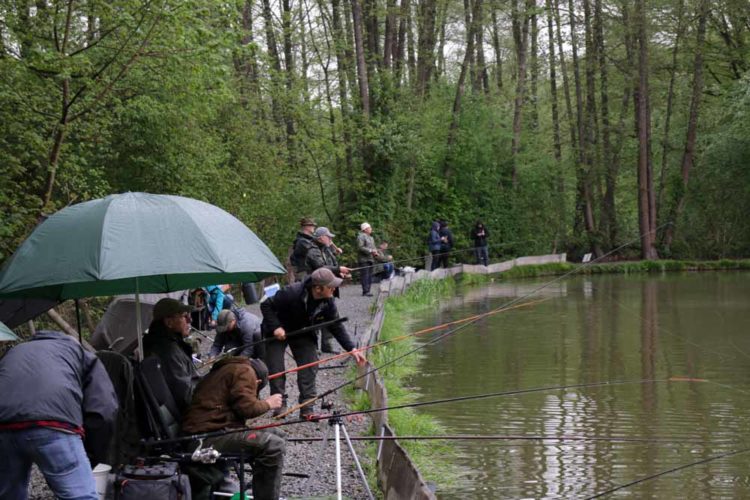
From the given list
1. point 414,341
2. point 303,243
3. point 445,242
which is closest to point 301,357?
point 303,243

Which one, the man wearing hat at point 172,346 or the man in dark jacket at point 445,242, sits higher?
the man in dark jacket at point 445,242

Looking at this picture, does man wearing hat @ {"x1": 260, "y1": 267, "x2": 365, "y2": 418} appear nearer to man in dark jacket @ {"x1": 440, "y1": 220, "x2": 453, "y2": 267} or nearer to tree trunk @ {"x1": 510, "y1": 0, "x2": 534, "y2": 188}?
man in dark jacket @ {"x1": 440, "y1": 220, "x2": 453, "y2": 267}

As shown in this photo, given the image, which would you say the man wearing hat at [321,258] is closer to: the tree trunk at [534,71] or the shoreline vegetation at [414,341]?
the shoreline vegetation at [414,341]

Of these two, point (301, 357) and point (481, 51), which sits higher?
point (481, 51)

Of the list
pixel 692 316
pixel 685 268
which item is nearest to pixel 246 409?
pixel 692 316

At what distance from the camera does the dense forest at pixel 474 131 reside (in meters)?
24.1

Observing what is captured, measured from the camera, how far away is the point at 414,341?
682 inches

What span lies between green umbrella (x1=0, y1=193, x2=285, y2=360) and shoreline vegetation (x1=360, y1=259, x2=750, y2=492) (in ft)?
8.55

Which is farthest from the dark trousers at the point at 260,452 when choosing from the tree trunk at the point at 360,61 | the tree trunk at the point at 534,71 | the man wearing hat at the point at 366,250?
the tree trunk at the point at 534,71

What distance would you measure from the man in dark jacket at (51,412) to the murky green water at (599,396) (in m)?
2.61

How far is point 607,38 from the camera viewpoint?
4003 cm

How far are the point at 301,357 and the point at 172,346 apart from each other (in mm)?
3011

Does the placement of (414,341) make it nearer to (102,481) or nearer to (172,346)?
(172,346)

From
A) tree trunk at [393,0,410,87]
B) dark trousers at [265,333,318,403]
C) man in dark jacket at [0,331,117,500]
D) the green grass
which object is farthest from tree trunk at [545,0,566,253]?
man in dark jacket at [0,331,117,500]
